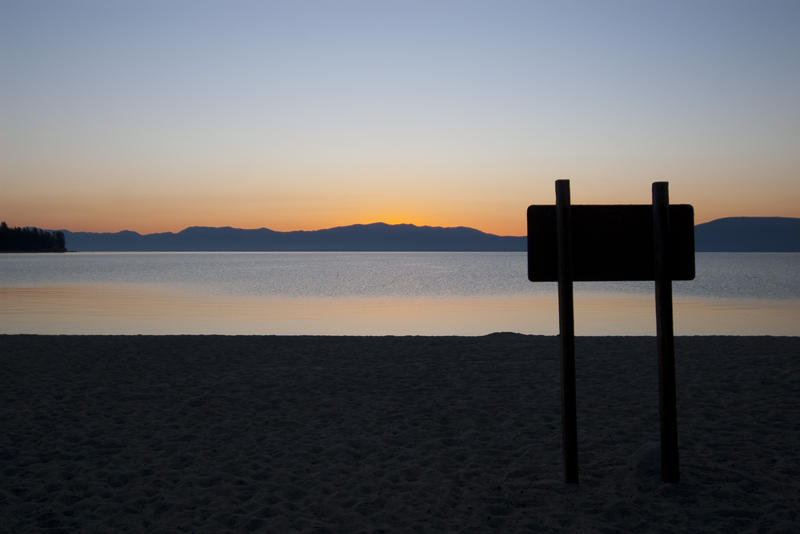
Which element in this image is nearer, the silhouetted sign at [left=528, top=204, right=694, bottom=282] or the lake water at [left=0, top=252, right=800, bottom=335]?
the silhouetted sign at [left=528, top=204, right=694, bottom=282]

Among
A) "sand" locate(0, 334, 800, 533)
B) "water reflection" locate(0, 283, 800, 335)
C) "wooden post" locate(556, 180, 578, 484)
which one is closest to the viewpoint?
"sand" locate(0, 334, 800, 533)

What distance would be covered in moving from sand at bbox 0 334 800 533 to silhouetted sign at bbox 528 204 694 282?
187cm

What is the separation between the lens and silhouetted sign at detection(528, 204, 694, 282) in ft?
17.8

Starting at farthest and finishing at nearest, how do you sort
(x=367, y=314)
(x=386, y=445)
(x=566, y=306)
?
(x=367, y=314)
(x=386, y=445)
(x=566, y=306)

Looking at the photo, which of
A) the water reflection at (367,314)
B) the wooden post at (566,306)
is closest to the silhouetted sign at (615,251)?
the wooden post at (566,306)

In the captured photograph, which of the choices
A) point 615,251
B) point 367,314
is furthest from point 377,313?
point 615,251

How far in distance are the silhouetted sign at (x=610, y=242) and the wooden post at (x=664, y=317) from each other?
0.06 metres

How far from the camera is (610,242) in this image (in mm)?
5484

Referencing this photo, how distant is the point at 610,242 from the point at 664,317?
797 mm

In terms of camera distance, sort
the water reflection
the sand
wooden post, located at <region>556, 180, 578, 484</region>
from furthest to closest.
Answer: the water reflection → wooden post, located at <region>556, 180, 578, 484</region> → the sand

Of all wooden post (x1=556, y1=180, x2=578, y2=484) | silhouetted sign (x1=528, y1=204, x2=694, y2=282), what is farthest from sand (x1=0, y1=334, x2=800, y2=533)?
silhouetted sign (x1=528, y1=204, x2=694, y2=282)

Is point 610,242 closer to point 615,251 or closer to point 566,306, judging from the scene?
point 615,251

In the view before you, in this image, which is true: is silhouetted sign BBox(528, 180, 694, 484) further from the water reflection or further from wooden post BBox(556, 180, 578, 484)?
the water reflection

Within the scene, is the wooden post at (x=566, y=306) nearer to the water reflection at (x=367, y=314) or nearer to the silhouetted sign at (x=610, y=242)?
the silhouetted sign at (x=610, y=242)
